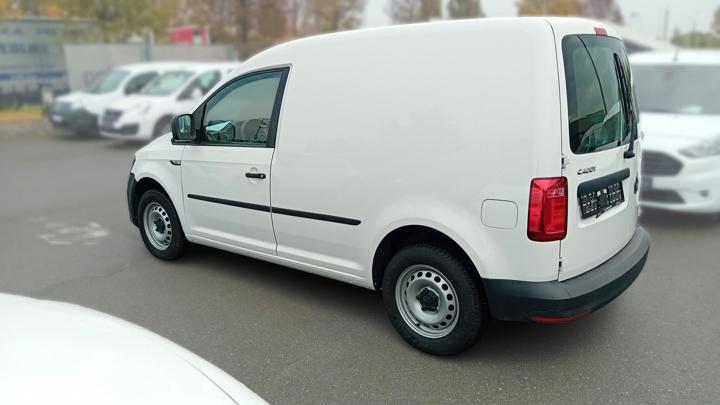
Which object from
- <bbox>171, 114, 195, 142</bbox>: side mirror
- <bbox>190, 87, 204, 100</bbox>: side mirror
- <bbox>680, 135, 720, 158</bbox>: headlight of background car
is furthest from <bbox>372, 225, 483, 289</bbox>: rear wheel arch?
<bbox>190, 87, 204, 100</bbox>: side mirror

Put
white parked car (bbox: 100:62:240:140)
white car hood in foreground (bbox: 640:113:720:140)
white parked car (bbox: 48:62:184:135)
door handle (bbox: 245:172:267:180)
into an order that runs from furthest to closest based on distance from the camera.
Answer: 1. white parked car (bbox: 48:62:184:135)
2. white parked car (bbox: 100:62:240:140)
3. white car hood in foreground (bbox: 640:113:720:140)
4. door handle (bbox: 245:172:267:180)

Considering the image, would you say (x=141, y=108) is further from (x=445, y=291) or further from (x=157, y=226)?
(x=445, y=291)

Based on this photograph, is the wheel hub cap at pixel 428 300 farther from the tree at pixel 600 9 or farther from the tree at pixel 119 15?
the tree at pixel 600 9

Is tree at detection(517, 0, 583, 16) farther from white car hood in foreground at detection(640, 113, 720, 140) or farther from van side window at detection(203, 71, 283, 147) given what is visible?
van side window at detection(203, 71, 283, 147)

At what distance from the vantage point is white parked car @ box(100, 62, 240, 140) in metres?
12.1

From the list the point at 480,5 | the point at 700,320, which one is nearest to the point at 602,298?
the point at 700,320

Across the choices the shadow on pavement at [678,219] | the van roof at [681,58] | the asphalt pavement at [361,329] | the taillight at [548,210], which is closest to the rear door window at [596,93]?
the taillight at [548,210]

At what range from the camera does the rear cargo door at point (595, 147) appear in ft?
9.30

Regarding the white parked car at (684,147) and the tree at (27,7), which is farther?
the tree at (27,7)

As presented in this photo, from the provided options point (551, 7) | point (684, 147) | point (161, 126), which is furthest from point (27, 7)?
point (551, 7)

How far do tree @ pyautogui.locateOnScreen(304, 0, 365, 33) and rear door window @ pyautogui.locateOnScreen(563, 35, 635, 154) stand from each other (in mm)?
31265

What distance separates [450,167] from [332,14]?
3297 cm

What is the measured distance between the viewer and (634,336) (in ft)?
11.4

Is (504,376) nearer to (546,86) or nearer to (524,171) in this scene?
(524,171)
